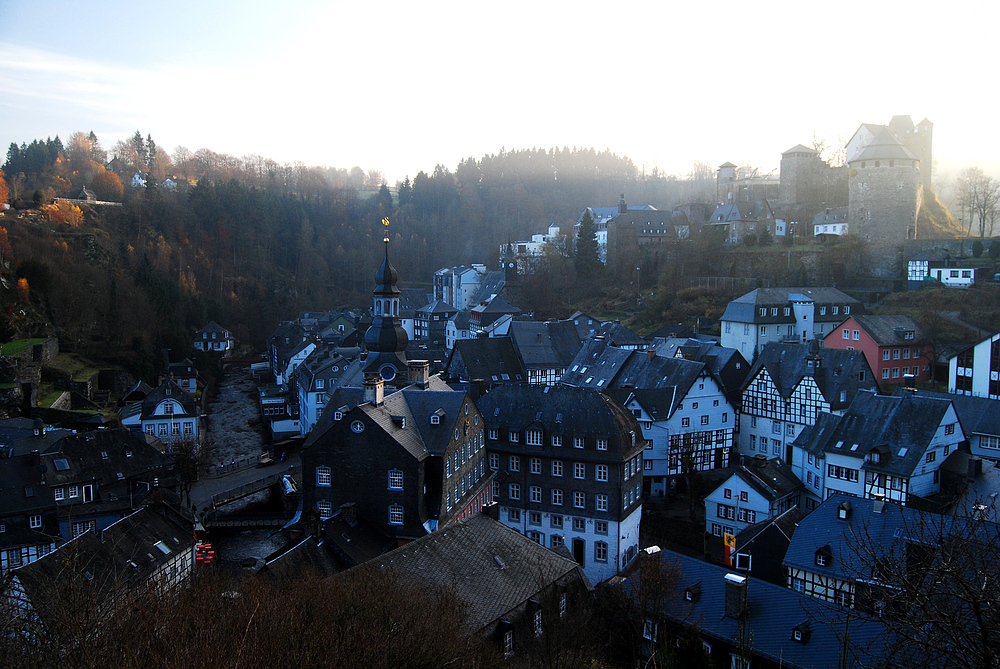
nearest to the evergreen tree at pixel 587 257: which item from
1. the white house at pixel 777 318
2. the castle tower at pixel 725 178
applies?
the castle tower at pixel 725 178

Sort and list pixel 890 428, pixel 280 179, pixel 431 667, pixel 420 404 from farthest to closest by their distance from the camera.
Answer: pixel 280 179 → pixel 890 428 → pixel 420 404 → pixel 431 667

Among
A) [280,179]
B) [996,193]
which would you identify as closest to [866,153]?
[996,193]

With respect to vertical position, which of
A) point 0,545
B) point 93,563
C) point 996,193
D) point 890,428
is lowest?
point 0,545

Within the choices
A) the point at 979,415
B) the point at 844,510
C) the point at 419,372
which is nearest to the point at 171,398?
the point at 419,372

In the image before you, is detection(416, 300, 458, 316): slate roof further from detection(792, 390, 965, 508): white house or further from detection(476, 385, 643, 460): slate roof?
detection(792, 390, 965, 508): white house

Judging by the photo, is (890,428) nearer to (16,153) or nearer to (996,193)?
(996,193)

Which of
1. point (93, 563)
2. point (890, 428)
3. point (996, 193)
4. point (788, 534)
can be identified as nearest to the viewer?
point (93, 563)
